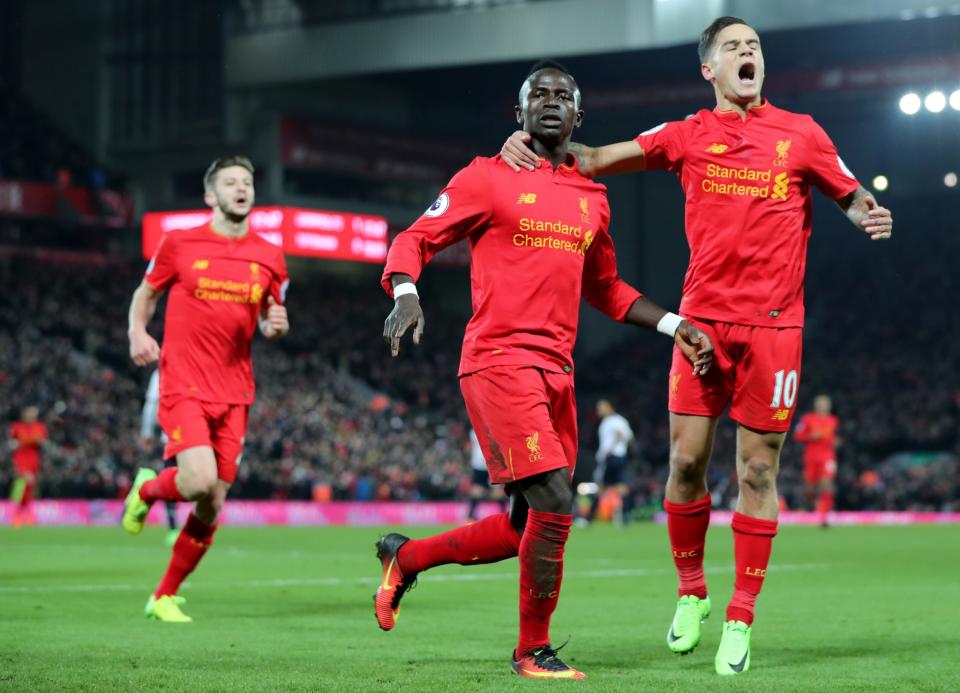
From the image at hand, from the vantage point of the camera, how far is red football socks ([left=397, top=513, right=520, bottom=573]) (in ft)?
21.1

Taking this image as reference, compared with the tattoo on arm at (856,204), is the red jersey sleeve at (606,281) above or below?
below

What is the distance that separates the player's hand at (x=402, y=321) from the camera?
216 inches

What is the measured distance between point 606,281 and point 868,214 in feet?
3.82

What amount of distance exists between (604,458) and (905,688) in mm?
18077

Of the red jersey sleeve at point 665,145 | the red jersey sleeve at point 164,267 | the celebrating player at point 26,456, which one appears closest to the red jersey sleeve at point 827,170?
the red jersey sleeve at point 665,145

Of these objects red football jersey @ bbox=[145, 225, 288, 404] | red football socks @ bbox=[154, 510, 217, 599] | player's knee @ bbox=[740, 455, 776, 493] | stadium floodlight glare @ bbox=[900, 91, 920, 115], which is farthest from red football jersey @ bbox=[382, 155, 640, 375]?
stadium floodlight glare @ bbox=[900, 91, 920, 115]

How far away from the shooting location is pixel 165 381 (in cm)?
873

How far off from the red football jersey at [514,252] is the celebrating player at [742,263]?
1.27ft

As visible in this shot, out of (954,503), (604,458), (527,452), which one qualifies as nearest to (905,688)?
(527,452)

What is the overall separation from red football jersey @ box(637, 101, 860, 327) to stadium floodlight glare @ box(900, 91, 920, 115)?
855 inches

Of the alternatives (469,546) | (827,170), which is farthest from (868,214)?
(469,546)

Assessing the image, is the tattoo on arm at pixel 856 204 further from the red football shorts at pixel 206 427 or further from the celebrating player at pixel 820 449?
the celebrating player at pixel 820 449

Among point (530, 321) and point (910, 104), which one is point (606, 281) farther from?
point (910, 104)

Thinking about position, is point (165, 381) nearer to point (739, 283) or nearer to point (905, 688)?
point (739, 283)
